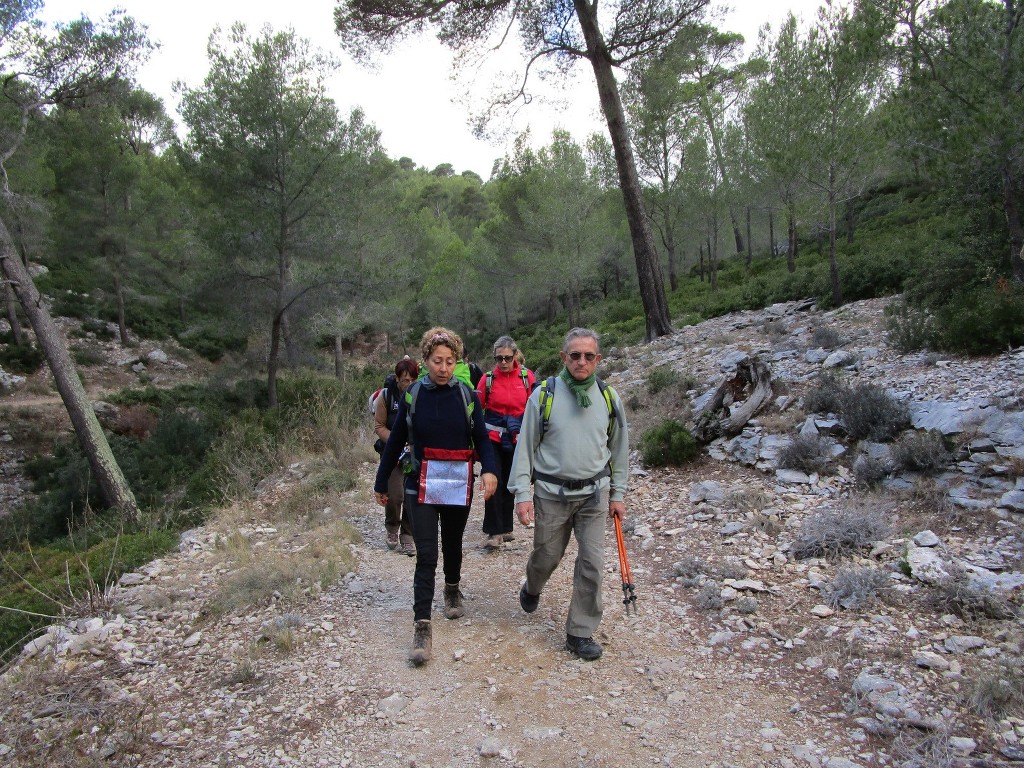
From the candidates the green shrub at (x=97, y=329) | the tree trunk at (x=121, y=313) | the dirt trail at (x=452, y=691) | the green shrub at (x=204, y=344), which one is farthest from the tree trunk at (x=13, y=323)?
the dirt trail at (x=452, y=691)

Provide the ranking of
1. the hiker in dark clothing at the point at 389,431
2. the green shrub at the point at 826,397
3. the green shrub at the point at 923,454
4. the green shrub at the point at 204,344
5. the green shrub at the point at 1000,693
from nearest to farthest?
the green shrub at the point at 1000,693
the green shrub at the point at 923,454
the hiker in dark clothing at the point at 389,431
the green shrub at the point at 826,397
the green shrub at the point at 204,344

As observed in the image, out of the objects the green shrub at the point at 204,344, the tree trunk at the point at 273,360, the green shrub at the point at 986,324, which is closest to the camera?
the green shrub at the point at 986,324

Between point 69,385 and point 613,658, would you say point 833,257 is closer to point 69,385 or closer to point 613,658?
point 613,658

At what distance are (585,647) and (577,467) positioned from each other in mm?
1112

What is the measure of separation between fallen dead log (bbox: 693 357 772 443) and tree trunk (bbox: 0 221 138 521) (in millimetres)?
8608

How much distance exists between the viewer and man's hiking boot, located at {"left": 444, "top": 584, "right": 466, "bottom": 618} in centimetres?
414

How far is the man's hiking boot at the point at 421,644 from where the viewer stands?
3.57m

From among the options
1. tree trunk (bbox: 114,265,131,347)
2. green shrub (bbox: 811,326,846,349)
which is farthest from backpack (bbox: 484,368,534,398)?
tree trunk (bbox: 114,265,131,347)

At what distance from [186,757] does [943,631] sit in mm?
4095

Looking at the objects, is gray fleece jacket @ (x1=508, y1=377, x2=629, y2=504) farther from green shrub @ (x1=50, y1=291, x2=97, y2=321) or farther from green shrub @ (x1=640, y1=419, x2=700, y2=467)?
green shrub @ (x1=50, y1=291, x2=97, y2=321)

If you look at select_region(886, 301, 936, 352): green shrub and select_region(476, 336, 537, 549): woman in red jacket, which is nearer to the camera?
select_region(476, 336, 537, 549): woman in red jacket

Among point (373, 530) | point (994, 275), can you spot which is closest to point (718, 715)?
point (373, 530)

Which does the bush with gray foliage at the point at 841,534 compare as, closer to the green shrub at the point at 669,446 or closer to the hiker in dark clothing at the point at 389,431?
the green shrub at the point at 669,446

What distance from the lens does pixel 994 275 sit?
8.01 metres
